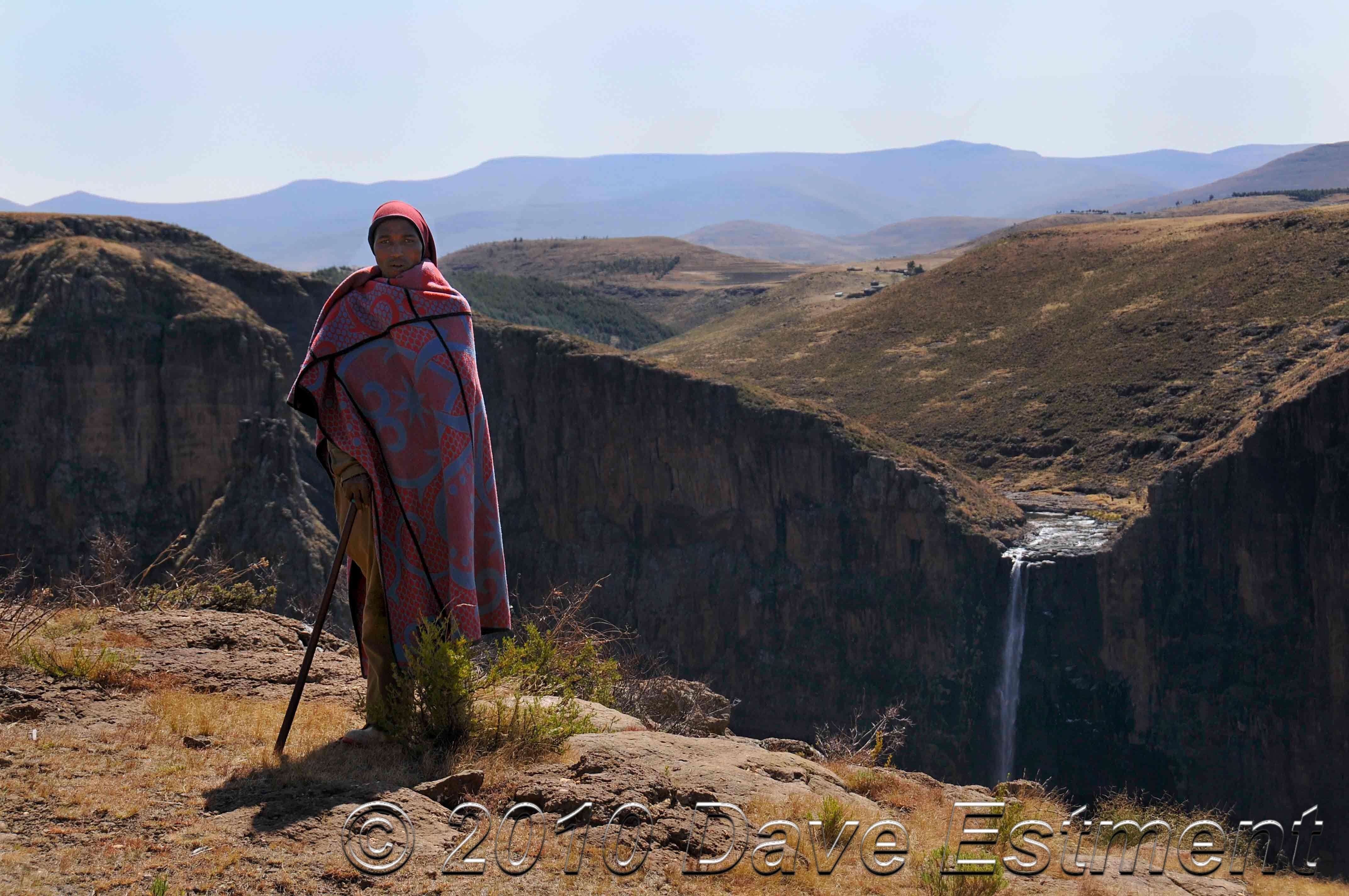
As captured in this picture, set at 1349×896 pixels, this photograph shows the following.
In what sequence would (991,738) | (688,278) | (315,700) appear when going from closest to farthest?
(315,700), (991,738), (688,278)

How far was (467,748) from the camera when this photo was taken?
19.0ft

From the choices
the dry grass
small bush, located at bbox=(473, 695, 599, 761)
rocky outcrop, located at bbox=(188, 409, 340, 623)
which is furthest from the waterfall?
small bush, located at bbox=(473, 695, 599, 761)

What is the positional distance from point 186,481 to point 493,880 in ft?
117

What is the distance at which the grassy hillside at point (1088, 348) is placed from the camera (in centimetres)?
4562

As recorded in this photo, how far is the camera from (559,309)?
9256 cm

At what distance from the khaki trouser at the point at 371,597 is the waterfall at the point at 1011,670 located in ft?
110

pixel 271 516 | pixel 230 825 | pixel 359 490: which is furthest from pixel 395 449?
pixel 271 516

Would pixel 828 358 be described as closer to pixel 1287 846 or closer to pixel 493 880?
pixel 1287 846

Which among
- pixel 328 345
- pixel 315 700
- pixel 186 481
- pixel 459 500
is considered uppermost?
pixel 328 345

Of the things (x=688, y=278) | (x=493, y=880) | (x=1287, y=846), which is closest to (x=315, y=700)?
(x=493, y=880)

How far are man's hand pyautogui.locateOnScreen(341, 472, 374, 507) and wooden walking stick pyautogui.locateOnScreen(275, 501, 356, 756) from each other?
0.03m

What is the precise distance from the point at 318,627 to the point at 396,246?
6.36ft

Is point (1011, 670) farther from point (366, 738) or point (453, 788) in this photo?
point (453, 788)

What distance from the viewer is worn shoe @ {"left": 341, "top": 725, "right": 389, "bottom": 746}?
19.2 feet
